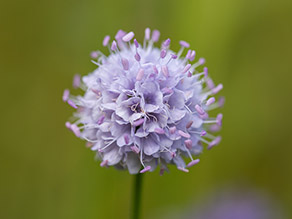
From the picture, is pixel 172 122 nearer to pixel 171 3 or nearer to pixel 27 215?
pixel 27 215

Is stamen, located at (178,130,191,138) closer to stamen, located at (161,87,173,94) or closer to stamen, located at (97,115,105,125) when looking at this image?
stamen, located at (161,87,173,94)

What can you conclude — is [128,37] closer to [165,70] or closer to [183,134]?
[165,70]

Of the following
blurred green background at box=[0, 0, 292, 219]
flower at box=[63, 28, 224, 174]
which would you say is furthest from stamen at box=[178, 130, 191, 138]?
blurred green background at box=[0, 0, 292, 219]

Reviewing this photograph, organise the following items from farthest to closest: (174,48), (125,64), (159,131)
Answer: (174,48), (125,64), (159,131)

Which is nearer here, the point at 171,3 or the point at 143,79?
the point at 143,79

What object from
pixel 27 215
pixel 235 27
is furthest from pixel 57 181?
pixel 235 27

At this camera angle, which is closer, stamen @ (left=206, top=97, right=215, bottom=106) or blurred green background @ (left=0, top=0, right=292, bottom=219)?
stamen @ (left=206, top=97, right=215, bottom=106)

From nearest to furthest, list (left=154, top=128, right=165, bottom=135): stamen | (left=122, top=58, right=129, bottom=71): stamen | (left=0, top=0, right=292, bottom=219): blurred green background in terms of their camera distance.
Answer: (left=154, top=128, right=165, bottom=135): stamen
(left=122, top=58, right=129, bottom=71): stamen
(left=0, top=0, right=292, bottom=219): blurred green background

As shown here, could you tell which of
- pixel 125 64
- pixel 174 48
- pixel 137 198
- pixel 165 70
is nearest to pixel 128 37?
pixel 125 64

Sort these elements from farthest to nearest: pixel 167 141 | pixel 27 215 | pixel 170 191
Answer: pixel 170 191, pixel 27 215, pixel 167 141
